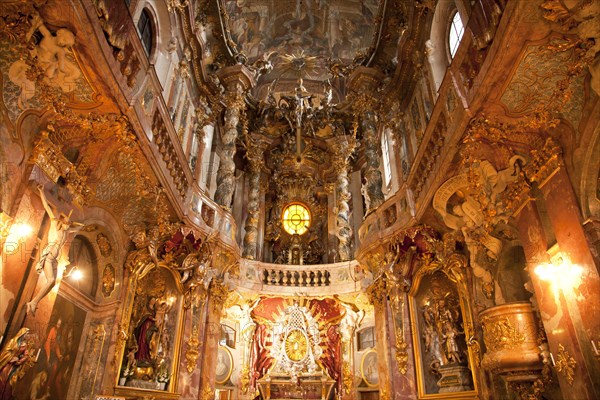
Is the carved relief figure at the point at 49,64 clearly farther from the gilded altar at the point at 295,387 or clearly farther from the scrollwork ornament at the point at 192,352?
the gilded altar at the point at 295,387

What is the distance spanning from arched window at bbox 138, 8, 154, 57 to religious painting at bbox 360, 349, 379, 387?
12.4m

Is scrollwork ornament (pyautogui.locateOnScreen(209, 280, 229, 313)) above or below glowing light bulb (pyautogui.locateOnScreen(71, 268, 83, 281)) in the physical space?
above

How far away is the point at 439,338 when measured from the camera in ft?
35.0

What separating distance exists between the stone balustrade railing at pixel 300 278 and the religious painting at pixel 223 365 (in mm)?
2502

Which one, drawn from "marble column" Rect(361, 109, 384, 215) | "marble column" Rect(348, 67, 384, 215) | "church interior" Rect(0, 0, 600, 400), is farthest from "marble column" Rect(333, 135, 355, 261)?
"marble column" Rect(361, 109, 384, 215)

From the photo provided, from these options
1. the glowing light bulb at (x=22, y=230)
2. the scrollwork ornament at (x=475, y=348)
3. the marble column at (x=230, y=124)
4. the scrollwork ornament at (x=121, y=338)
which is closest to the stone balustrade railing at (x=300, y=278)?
the marble column at (x=230, y=124)

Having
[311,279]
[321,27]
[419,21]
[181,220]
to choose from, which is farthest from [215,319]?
[321,27]

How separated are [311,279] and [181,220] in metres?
7.14

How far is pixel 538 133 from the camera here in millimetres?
7223

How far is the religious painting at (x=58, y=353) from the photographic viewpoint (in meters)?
7.61

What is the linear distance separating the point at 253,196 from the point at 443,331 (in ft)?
34.6

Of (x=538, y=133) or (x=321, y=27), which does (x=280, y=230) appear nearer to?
(x=321, y=27)

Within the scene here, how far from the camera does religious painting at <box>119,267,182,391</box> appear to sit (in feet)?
33.0

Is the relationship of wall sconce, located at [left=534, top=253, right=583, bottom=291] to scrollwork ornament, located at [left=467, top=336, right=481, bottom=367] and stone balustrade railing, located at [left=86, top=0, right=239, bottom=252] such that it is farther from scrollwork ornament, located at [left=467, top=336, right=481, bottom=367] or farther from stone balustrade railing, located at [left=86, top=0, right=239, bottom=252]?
stone balustrade railing, located at [left=86, top=0, right=239, bottom=252]
